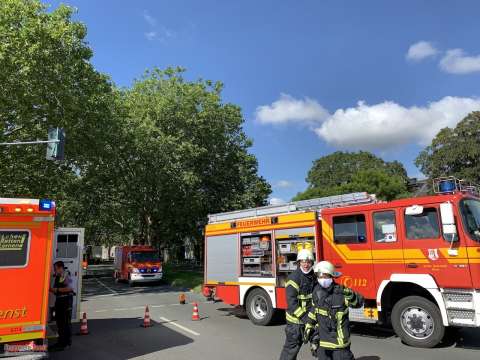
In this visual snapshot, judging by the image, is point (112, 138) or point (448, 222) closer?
point (448, 222)

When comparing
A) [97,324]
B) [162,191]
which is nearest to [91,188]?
[162,191]

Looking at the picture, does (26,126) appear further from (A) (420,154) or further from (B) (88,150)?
(A) (420,154)

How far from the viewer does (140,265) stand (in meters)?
26.2

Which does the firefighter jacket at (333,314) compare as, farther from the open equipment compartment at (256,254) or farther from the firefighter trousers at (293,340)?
the open equipment compartment at (256,254)

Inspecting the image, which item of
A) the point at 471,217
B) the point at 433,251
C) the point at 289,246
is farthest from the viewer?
the point at 289,246

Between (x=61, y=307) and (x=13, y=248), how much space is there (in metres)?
2.18

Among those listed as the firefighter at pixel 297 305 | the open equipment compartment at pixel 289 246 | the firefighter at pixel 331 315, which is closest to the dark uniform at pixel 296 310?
the firefighter at pixel 297 305

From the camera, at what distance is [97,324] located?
38.8 feet

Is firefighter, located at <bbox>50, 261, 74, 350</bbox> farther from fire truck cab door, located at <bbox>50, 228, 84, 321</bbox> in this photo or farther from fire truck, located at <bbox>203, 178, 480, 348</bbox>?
fire truck, located at <bbox>203, 178, 480, 348</bbox>

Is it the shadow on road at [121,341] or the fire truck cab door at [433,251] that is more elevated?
the fire truck cab door at [433,251]

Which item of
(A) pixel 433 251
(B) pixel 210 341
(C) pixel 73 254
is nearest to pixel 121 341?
(B) pixel 210 341

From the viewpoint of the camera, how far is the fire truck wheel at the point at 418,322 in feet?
25.7

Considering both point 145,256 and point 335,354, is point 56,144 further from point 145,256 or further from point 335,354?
point 145,256

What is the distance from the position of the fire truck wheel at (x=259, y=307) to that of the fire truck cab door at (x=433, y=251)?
369 cm
